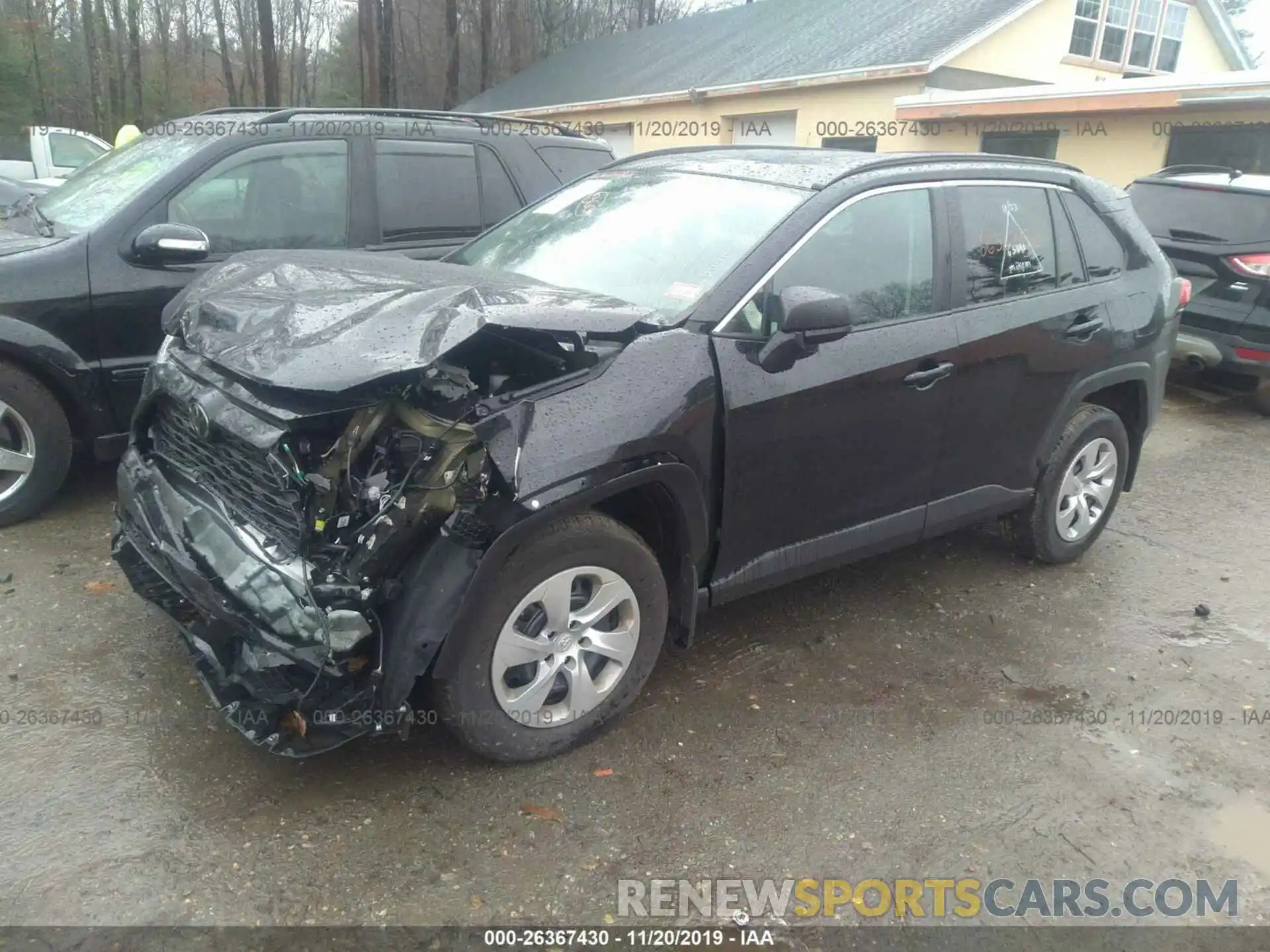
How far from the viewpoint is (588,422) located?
9.20 feet

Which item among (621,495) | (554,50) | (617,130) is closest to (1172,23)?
(617,130)

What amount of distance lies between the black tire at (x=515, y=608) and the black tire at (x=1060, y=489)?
2.28 m

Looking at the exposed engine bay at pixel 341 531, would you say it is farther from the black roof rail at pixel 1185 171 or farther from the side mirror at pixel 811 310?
the black roof rail at pixel 1185 171

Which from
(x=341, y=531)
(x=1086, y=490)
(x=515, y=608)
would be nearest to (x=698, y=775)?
(x=515, y=608)

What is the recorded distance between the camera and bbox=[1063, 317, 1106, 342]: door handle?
421 centimetres

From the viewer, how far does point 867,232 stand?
11.8 ft

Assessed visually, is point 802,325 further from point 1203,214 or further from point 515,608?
point 1203,214

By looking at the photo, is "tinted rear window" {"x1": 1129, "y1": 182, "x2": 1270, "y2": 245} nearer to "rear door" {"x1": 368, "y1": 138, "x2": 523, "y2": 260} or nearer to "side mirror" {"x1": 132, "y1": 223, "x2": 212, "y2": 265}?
"rear door" {"x1": 368, "y1": 138, "x2": 523, "y2": 260}

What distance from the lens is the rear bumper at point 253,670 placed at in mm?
2594

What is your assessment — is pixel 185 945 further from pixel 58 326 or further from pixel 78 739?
pixel 58 326

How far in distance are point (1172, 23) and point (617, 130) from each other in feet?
40.0

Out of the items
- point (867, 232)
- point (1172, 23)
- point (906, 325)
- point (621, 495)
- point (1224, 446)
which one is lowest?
point (1224, 446)

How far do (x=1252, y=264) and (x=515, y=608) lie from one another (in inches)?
284

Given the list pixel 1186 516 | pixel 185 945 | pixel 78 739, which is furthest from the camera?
pixel 1186 516
